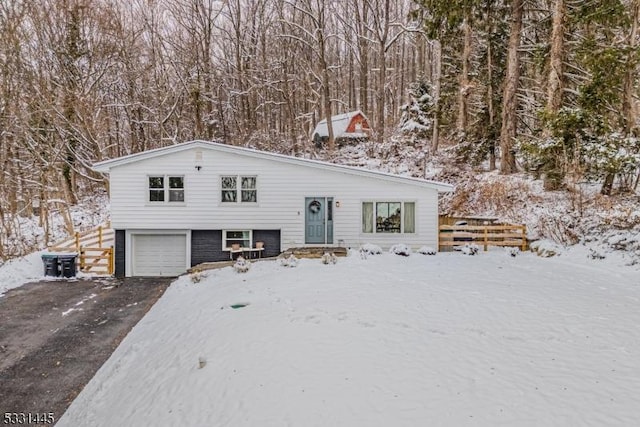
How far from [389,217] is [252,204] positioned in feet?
15.9

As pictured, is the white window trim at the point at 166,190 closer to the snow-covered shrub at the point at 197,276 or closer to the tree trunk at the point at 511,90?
the snow-covered shrub at the point at 197,276

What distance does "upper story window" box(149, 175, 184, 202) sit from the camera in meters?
14.3

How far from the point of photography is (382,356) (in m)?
5.58

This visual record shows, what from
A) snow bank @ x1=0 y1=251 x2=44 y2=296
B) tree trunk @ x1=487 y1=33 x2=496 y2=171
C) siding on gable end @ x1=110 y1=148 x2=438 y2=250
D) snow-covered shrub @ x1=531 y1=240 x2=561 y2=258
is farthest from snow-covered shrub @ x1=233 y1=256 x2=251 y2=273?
tree trunk @ x1=487 y1=33 x2=496 y2=171

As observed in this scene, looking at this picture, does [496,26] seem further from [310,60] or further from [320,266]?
[320,266]

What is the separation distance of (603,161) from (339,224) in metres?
8.30

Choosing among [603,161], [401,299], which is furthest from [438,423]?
[603,161]

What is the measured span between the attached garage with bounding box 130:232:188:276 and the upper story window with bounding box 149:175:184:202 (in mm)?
1356

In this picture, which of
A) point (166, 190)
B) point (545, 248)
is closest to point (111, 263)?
point (166, 190)

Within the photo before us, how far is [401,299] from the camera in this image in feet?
26.4

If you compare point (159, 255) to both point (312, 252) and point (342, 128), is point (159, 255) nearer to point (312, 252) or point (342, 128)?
point (312, 252)

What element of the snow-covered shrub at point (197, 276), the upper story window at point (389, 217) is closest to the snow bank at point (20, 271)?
the snow-covered shrub at point (197, 276)

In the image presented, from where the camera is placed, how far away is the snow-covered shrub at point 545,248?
497 inches

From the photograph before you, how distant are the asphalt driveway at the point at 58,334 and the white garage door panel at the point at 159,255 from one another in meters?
1.20
